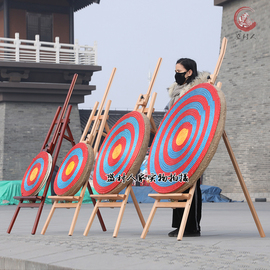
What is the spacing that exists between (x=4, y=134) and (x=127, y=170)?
560 inches

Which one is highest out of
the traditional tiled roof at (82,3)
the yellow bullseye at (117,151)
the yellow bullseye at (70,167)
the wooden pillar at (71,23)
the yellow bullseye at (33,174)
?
the traditional tiled roof at (82,3)

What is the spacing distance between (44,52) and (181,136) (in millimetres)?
14158

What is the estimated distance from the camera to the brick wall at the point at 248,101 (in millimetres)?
16750

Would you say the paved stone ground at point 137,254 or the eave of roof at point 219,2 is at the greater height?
the eave of roof at point 219,2

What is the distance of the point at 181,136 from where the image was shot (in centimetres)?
505

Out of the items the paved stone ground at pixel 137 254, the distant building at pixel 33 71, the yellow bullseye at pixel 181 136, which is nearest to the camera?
the paved stone ground at pixel 137 254

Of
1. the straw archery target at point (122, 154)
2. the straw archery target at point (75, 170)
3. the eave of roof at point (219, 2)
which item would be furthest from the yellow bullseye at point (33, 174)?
the eave of roof at point (219, 2)

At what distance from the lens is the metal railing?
18.0m

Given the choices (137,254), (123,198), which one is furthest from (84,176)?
(137,254)

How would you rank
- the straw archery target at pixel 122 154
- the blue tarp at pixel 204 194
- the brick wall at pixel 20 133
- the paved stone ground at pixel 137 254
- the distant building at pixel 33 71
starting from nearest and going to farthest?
the paved stone ground at pixel 137 254 < the straw archery target at pixel 122 154 < the blue tarp at pixel 204 194 < the distant building at pixel 33 71 < the brick wall at pixel 20 133

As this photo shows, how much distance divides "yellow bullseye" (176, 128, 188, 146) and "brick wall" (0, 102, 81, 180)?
14.3 metres

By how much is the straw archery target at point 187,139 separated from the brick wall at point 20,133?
14.1m

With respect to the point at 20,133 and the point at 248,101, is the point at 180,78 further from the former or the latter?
the point at 20,133

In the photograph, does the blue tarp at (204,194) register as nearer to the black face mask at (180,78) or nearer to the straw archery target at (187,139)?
the black face mask at (180,78)
